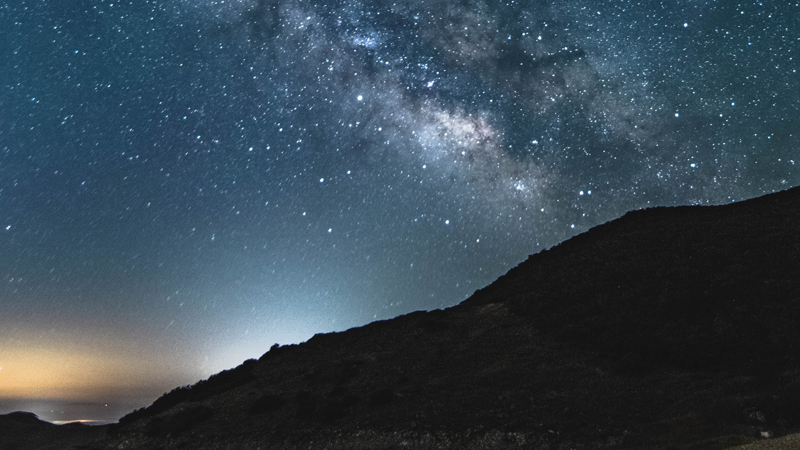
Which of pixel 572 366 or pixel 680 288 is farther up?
pixel 680 288

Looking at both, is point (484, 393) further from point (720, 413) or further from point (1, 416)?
point (1, 416)

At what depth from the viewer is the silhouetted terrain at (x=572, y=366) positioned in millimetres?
17219

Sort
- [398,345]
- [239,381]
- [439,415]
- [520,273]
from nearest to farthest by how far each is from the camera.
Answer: [439,415], [398,345], [239,381], [520,273]

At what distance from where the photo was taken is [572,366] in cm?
2378

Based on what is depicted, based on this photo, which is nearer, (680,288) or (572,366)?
(572,366)

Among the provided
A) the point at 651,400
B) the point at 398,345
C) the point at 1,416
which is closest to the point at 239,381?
the point at 398,345

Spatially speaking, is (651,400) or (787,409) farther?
(651,400)

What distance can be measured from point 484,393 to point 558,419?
15.1ft

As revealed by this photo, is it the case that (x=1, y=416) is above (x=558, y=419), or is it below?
above

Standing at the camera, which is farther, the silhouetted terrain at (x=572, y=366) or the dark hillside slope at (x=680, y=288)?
the dark hillside slope at (x=680, y=288)

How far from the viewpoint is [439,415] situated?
2033cm

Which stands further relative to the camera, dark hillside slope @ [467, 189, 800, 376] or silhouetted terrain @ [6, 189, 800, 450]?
dark hillside slope @ [467, 189, 800, 376]

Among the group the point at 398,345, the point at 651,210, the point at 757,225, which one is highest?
the point at 651,210

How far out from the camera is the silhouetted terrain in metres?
17.2
